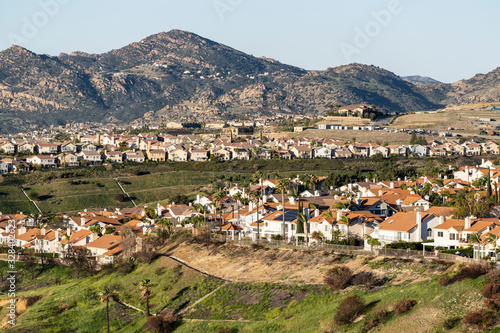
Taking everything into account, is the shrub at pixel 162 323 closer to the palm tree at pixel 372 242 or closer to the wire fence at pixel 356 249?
the wire fence at pixel 356 249

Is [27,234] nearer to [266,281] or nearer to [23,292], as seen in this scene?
[23,292]

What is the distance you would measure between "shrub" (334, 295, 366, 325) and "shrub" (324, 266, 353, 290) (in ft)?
14.9

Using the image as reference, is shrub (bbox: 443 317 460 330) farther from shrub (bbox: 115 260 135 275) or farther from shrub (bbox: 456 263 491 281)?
shrub (bbox: 115 260 135 275)

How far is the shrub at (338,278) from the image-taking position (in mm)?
47031

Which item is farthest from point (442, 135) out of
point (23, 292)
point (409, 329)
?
point (409, 329)

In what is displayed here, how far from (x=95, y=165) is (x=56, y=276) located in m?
80.6

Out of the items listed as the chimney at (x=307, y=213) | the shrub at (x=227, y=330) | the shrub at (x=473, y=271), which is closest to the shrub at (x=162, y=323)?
the shrub at (x=227, y=330)

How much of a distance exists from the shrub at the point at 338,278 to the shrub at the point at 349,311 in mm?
4537

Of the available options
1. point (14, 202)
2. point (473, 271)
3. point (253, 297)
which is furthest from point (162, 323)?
point (14, 202)

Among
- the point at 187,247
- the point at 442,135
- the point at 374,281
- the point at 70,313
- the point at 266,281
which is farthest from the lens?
the point at 442,135

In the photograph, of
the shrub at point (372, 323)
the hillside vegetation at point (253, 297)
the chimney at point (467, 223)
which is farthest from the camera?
the chimney at point (467, 223)

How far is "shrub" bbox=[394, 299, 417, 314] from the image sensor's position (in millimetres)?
39375

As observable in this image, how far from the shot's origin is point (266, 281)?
53.8 m

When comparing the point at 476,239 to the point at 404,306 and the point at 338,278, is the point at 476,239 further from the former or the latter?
the point at 404,306
